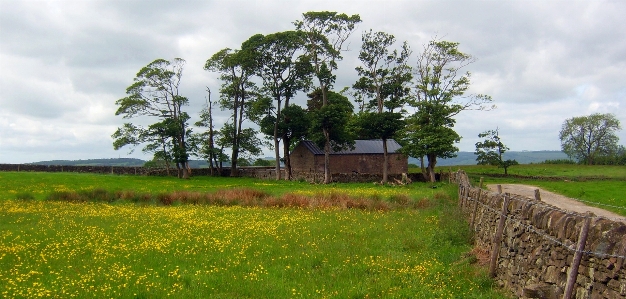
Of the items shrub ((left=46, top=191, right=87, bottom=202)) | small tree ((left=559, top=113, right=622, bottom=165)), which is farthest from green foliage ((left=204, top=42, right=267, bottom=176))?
small tree ((left=559, top=113, right=622, bottom=165))

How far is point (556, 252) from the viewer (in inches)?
334

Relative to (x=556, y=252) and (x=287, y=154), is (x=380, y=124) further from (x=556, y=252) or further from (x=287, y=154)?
(x=556, y=252)

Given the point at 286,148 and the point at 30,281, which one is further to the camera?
the point at 286,148

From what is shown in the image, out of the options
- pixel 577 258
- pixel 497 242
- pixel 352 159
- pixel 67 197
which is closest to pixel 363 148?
pixel 352 159

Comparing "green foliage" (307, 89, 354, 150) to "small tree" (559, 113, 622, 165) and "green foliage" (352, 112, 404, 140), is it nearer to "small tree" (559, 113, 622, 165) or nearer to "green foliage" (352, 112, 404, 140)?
"green foliage" (352, 112, 404, 140)

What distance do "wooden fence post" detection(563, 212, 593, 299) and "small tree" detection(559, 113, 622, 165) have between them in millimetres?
102743

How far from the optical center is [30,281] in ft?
37.6

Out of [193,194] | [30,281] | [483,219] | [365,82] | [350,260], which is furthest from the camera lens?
[365,82]

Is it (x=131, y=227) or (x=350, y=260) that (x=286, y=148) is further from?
(x=350, y=260)

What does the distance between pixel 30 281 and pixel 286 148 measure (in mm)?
57963

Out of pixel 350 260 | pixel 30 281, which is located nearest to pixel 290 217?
pixel 350 260

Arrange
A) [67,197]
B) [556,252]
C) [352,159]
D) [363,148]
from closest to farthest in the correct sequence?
[556,252] < [67,197] < [352,159] < [363,148]

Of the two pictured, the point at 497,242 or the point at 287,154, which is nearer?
the point at 497,242

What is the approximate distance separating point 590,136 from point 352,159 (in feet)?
211
